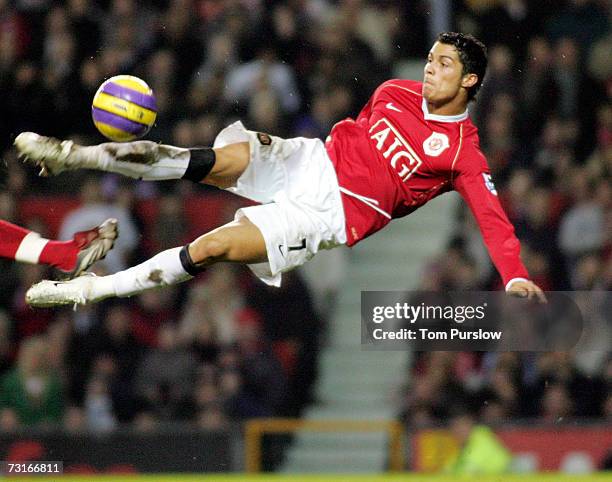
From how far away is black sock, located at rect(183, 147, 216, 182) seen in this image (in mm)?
7758

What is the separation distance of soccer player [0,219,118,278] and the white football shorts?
0.75m

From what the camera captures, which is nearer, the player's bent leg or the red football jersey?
the player's bent leg

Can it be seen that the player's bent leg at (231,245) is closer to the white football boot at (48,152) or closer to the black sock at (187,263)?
the black sock at (187,263)

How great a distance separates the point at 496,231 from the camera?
780 centimetres

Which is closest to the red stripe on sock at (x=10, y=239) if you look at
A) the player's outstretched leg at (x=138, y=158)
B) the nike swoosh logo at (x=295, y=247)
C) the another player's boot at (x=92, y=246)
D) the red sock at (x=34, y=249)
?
the red sock at (x=34, y=249)

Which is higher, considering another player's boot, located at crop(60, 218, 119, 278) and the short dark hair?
the short dark hair

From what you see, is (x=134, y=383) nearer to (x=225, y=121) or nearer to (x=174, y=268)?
(x=225, y=121)

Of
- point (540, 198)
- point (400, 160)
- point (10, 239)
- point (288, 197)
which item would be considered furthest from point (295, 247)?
point (540, 198)

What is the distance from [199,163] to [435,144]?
137 cm

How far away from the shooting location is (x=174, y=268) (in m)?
7.82

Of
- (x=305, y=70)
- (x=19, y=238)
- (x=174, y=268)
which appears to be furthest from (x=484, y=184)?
(x=305, y=70)

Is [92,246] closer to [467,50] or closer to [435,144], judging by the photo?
[435,144]

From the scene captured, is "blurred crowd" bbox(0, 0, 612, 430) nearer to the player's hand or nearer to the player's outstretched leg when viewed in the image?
the player's hand

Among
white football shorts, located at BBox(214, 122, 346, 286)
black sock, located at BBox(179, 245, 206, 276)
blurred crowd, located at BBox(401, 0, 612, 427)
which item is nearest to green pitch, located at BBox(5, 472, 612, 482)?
blurred crowd, located at BBox(401, 0, 612, 427)
